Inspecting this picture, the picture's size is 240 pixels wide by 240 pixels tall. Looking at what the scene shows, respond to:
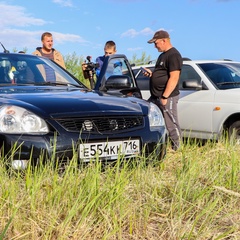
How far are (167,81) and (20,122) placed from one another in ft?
10.7

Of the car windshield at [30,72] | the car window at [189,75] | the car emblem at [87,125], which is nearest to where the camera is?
the car emblem at [87,125]

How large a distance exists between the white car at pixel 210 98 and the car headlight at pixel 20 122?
373cm

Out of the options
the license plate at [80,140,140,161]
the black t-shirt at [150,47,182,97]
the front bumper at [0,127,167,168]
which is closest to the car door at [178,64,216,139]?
the black t-shirt at [150,47,182,97]

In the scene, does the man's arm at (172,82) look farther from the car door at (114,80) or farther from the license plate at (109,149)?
the license plate at (109,149)

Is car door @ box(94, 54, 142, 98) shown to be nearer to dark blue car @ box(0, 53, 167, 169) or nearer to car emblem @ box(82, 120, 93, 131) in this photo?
dark blue car @ box(0, 53, 167, 169)

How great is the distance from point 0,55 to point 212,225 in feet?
11.8

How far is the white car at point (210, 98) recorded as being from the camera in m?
7.65

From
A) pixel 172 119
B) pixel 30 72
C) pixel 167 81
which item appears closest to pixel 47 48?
pixel 167 81

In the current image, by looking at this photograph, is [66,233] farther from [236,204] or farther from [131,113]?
[131,113]

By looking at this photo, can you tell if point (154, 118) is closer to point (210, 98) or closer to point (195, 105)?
point (210, 98)

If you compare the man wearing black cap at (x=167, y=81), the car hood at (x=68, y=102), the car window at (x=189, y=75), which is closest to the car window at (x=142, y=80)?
the car window at (x=189, y=75)

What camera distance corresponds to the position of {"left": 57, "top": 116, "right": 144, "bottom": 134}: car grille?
438cm

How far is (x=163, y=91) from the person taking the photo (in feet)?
23.7

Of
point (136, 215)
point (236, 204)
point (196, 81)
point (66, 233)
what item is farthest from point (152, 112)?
point (196, 81)
